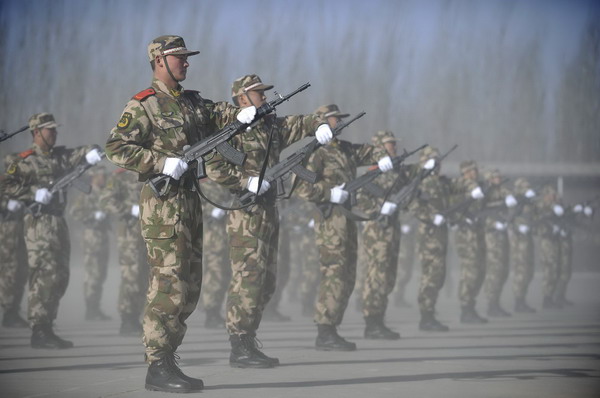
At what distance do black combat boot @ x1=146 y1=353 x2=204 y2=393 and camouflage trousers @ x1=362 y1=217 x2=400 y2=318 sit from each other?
4626mm

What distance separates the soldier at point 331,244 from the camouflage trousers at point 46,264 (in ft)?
7.90

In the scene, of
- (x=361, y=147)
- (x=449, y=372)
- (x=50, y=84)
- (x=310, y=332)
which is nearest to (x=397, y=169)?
(x=361, y=147)

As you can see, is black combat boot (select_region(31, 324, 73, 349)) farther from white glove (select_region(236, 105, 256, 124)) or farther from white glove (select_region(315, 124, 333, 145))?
white glove (select_region(236, 105, 256, 124))

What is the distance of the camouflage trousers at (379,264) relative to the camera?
11422mm

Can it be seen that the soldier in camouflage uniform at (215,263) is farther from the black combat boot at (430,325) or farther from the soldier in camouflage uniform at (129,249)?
the black combat boot at (430,325)

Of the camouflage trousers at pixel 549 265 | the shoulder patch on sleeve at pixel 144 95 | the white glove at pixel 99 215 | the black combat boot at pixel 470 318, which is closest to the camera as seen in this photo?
the shoulder patch on sleeve at pixel 144 95

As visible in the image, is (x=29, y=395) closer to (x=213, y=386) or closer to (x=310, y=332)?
(x=213, y=386)

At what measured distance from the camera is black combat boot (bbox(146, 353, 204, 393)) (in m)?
6.89

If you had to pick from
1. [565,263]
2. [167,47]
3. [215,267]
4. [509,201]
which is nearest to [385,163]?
[215,267]

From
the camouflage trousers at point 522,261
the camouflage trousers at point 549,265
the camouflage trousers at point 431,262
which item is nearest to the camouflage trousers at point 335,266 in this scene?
the camouflage trousers at point 431,262

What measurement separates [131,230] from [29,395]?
603 centimetres

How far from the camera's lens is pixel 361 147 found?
10938mm

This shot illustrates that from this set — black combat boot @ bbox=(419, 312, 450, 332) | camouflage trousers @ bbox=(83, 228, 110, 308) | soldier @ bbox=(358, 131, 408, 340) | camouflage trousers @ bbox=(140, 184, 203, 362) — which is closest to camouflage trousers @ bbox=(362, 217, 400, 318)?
soldier @ bbox=(358, 131, 408, 340)

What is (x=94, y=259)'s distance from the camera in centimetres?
1648
